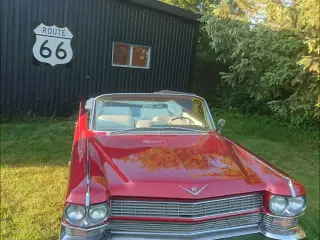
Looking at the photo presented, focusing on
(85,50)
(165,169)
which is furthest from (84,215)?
(85,50)

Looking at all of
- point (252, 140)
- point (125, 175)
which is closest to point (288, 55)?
point (252, 140)

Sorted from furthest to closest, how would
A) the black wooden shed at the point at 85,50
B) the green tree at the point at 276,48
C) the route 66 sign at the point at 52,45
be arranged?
the route 66 sign at the point at 52,45 → the black wooden shed at the point at 85,50 → the green tree at the point at 276,48

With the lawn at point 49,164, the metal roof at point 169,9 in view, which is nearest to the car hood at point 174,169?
the lawn at point 49,164

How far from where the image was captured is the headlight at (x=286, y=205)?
2.90 m

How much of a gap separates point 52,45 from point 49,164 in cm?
472

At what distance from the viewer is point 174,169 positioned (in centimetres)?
296

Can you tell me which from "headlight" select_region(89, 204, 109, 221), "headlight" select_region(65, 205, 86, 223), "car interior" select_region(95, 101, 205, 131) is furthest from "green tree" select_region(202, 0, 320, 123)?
"headlight" select_region(65, 205, 86, 223)

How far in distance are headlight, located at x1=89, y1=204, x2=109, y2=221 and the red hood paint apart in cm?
7

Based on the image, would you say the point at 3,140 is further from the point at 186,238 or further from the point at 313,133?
the point at 313,133

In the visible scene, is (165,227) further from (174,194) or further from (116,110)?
(116,110)

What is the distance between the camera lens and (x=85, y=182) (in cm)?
269

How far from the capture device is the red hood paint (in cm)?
267

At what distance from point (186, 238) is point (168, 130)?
145 cm

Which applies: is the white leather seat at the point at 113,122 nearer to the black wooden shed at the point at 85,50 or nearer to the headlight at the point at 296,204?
the headlight at the point at 296,204
